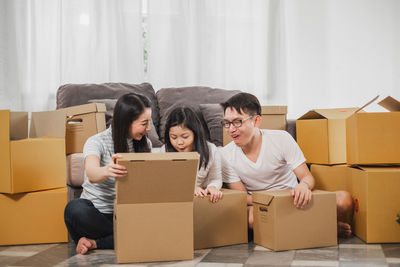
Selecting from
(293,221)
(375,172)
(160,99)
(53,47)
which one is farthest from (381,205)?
(53,47)

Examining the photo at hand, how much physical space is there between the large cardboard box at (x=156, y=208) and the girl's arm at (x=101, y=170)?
0.03 metres

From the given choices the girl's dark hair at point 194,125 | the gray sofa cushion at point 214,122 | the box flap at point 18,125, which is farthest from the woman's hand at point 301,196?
the box flap at point 18,125

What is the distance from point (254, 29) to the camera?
133 inches

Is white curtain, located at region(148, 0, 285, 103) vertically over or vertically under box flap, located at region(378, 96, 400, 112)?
over

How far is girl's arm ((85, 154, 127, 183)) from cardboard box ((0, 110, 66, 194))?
39 centimetres

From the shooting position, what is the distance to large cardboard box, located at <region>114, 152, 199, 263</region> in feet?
4.98

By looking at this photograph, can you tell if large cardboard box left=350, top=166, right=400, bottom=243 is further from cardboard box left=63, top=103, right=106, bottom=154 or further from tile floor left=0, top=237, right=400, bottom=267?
cardboard box left=63, top=103, right=106, bottom=154

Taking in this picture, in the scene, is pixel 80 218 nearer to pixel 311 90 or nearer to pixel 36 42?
pixel 36 42

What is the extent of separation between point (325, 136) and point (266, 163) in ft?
1.41

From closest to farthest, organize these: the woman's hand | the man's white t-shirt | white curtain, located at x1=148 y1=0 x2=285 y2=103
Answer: the woman's hand
the man's white t-shirt
white curtain, located at x1=148 y1=0 x2=285 y2=103

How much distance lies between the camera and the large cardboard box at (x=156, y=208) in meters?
1.52

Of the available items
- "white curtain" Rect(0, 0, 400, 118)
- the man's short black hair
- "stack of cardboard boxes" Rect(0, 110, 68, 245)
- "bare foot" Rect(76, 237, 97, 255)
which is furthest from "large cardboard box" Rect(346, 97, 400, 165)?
"white curtain" Rect(0, 0, 400, 118)

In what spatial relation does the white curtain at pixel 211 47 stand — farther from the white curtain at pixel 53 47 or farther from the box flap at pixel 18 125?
the box flap at pixel 18 125

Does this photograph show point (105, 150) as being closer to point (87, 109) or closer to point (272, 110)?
point (87, 109)
